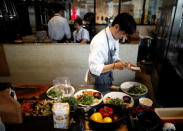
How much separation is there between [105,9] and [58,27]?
299 cm

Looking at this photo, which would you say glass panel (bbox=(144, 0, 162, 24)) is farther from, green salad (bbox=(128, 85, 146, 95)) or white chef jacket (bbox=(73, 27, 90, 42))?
green salad (bbox=(128, 85, 146, 95))

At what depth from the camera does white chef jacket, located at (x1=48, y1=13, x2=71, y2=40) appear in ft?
14.5

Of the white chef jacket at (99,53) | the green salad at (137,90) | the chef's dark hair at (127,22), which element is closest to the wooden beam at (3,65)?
the white chef jacket at (99,53)

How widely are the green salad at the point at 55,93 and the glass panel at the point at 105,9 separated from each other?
5.38 meters

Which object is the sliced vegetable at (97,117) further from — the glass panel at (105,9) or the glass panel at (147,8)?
the glass panel at (147,8)

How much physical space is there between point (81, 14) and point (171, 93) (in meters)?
4.96

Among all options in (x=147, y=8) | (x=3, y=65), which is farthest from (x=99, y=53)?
(x=147, y=8)

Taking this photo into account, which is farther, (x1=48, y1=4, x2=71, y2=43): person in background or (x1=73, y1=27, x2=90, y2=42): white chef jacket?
(x1=48, y1=4, x2=71, y2=43): person in background

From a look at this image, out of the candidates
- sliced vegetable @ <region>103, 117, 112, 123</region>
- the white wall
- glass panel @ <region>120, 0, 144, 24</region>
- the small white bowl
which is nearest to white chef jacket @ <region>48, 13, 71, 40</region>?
the white wall

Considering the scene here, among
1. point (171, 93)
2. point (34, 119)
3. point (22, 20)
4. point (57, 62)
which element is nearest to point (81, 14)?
point (22, 20)

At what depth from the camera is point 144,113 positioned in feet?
4.22

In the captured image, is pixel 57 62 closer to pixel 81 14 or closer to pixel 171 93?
pixel 171 93

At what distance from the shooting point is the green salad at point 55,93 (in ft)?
5.29

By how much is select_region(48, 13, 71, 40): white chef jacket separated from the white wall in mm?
1025
